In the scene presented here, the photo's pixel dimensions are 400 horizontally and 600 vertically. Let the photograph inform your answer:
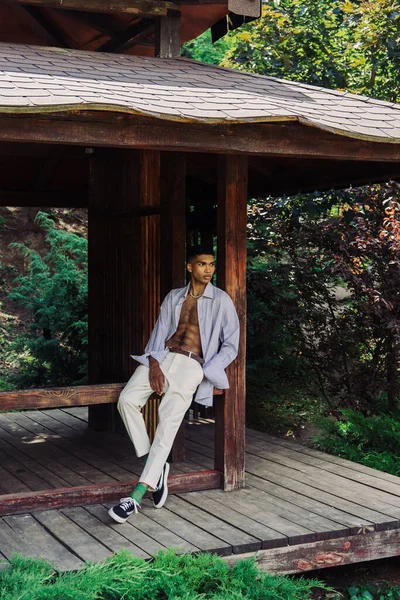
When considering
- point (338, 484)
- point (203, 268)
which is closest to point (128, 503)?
point (203, 268)

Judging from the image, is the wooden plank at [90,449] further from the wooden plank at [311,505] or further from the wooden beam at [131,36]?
the wooden beam at [131,36]

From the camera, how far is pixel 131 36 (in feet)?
25.1

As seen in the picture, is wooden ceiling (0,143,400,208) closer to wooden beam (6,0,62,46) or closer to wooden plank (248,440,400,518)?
wooden beam (6,0,62,46)

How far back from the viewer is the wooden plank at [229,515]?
4914 millimetres

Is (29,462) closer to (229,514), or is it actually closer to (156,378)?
(156,378)

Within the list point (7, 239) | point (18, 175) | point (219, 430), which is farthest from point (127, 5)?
point (7, 239)

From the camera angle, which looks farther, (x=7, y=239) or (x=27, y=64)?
(x=7, y=239)

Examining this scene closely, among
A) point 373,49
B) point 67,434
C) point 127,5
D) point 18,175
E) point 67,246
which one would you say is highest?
point 373,49

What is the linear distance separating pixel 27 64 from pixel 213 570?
134 inches

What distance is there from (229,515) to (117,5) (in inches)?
164

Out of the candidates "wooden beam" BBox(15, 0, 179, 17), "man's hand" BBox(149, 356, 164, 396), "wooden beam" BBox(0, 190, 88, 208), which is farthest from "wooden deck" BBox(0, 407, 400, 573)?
"wooden beam" BBox(15, 0, 179, 17)

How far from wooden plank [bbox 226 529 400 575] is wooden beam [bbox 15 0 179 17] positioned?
175 inches

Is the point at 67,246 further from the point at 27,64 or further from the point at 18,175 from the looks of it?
the point at 27,64

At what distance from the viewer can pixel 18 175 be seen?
9.00m
